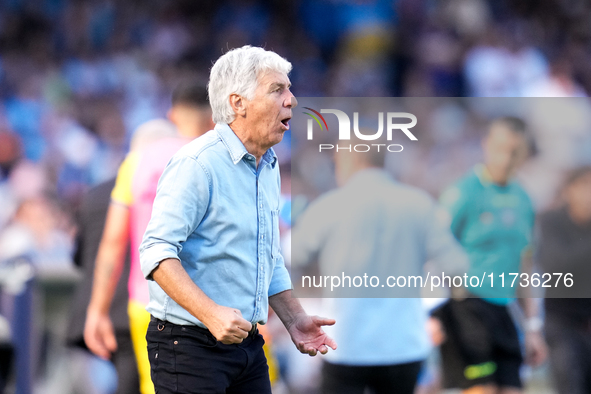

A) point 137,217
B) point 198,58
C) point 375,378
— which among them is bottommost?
point 375,378

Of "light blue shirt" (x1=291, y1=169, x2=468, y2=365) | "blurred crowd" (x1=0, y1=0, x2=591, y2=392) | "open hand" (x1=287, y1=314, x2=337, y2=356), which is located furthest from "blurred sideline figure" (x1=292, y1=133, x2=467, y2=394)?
"blurred crowd" (x1=0, y1=0, x2=591, y2=392)

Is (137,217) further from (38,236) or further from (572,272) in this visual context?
(38,236)

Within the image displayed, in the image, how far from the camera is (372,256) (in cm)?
448

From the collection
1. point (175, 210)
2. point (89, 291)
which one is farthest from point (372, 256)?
point (175, 210)

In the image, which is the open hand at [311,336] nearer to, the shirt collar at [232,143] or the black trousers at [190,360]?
the black trousers at [190,360]

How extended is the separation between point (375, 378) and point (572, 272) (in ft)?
5.34

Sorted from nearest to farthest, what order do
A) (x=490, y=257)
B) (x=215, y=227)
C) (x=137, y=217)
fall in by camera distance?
1. (x=215, y=227)
2. (x=137, y=217)
3. (x=490, y=257)

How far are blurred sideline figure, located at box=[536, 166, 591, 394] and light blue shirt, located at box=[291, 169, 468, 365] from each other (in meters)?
1.09

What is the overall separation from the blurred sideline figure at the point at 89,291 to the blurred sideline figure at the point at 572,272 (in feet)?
8.65

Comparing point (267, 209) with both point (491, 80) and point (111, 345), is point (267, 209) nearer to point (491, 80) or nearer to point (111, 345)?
point (111, 345)

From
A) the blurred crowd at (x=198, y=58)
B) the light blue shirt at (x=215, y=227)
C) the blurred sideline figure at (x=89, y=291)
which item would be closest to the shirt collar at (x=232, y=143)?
the light blue shirt at (x=215, y=227)

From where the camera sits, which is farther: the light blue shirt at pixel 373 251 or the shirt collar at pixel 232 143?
the light blue shirt at pixel 373 251

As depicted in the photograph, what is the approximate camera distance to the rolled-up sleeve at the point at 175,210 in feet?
8.24

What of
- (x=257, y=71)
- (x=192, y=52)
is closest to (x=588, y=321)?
(x=257, y=71)
